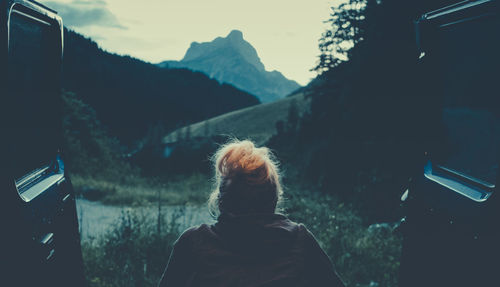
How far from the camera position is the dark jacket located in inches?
69.8

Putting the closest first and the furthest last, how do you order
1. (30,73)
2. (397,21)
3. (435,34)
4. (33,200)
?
(33,200) → (30,73) → (435,34) → (397,21)

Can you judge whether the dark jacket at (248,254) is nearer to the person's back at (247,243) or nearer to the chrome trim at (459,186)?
the person's back at (247,243)

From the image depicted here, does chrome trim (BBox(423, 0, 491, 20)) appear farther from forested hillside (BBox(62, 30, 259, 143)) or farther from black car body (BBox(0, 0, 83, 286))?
forested hillside (BBox(62, 30, 259, 143))

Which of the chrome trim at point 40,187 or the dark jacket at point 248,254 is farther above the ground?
the chrome trim at point 40,187

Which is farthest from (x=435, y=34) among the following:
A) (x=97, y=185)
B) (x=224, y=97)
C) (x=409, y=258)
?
(x=224, y=97)

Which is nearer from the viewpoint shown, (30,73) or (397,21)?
(30,73)

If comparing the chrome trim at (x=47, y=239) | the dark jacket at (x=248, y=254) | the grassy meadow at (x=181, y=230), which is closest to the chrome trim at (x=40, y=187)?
the chrome trim at (x=47, y=239)

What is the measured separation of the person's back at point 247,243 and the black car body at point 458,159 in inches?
23.6

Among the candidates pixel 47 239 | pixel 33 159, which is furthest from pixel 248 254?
pixel 33 159

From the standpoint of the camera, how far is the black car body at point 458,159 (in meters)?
1.70

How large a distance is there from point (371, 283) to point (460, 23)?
3276mm

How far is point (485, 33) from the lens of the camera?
1922mm

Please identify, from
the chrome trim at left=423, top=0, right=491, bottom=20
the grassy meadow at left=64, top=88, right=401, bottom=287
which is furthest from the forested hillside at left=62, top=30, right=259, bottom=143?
the chrome trim at left=423, top=0, right=491, bottom=20

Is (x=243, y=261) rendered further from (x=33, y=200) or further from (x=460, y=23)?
(x=460, y=23)
